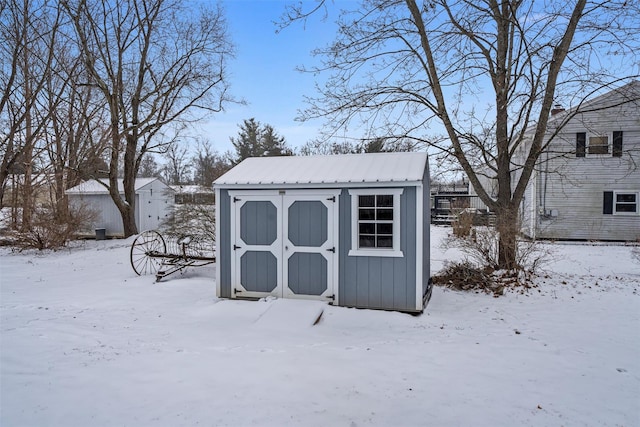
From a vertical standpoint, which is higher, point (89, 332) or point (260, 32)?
point (260, 32)

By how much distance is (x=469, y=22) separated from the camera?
867cm

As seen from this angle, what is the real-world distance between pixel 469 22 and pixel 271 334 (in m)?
7.72

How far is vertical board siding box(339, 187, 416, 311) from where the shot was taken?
20.0 feet

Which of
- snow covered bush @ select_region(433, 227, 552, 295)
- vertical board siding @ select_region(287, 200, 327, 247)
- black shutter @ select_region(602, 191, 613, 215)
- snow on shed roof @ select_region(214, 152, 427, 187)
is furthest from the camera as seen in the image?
black shutter @ select_region(602, 191, 613, 215)

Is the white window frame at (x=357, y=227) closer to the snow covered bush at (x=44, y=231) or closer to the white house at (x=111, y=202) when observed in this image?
the snow covered bush at (x=44, y=231)

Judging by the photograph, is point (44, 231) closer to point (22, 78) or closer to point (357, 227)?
point (22, 78)

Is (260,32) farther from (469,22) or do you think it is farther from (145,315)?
(145,315)

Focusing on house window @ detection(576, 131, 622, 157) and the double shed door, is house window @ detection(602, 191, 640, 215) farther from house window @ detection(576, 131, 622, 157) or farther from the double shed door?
the double shed door

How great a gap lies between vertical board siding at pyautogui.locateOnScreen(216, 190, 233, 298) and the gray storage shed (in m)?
0.02

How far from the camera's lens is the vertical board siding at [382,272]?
6109 mm

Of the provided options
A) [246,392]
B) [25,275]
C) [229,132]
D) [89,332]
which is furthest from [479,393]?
[229,132]

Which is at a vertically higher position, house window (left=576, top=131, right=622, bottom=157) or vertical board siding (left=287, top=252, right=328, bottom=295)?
house window (left=576, top=131, right=622, bottom=157)

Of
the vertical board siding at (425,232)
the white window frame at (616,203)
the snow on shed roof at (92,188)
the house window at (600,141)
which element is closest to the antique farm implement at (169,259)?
the vertical board siding at (425,232)

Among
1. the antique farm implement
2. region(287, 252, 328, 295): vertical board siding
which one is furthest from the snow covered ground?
the antique farm implement
